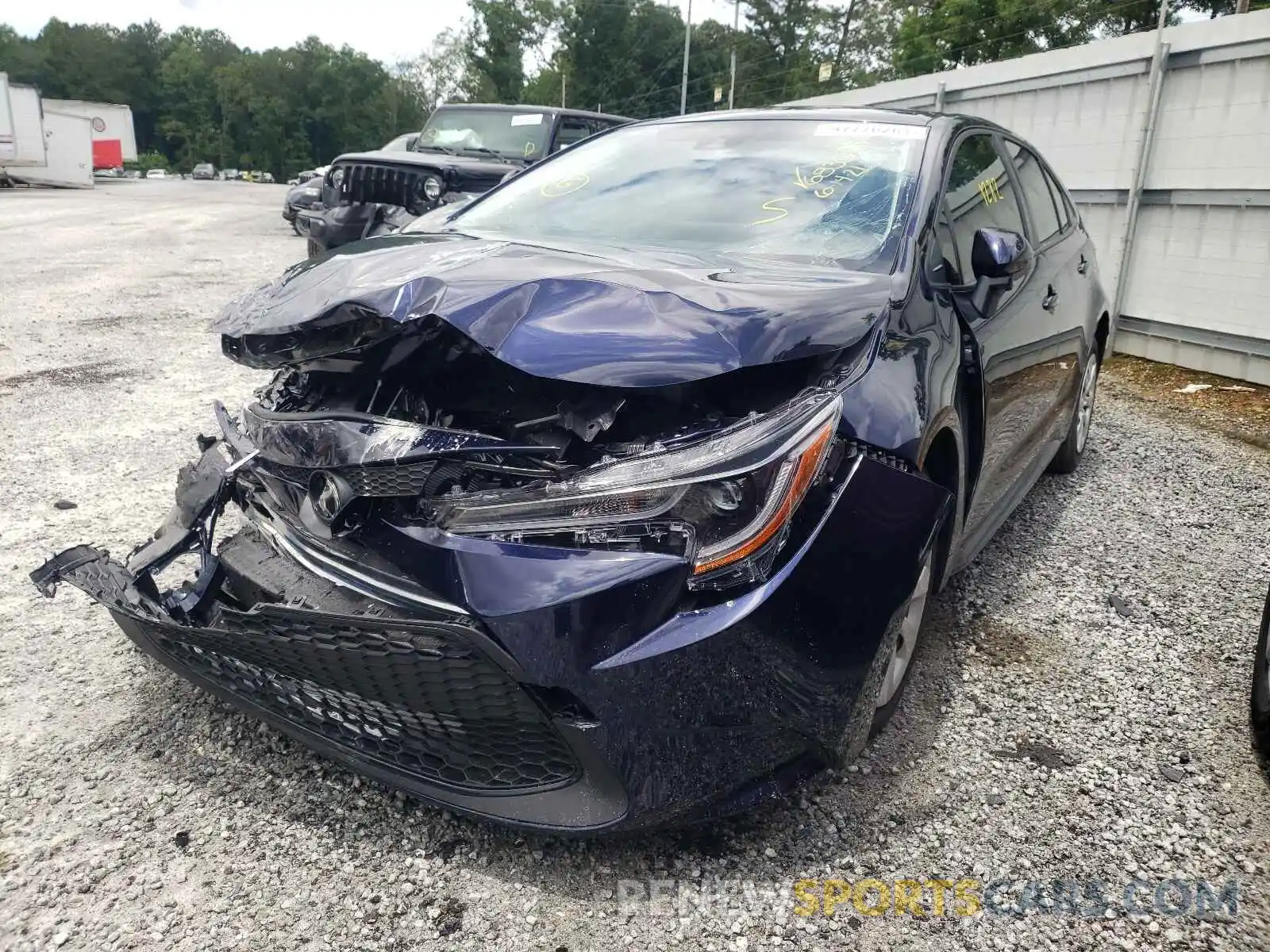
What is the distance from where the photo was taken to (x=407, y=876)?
6.45ft

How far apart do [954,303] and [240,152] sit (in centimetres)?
9082

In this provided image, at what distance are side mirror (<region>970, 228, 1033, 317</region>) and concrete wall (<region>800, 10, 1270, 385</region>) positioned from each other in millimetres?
5004

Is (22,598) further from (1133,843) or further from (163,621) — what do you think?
(1133,843)

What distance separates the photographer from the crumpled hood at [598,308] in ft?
6.17

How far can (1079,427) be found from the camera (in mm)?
4785

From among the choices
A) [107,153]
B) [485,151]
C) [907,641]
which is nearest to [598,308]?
[907,641]

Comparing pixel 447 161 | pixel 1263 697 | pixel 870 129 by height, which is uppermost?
pixel 447 161

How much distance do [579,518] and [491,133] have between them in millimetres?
8416

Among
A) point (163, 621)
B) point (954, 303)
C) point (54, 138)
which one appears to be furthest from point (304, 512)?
point (54, 138)

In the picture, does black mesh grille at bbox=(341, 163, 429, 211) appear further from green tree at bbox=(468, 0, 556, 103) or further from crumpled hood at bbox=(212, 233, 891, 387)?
green tree at bbox=(468, 0, 556, 103)

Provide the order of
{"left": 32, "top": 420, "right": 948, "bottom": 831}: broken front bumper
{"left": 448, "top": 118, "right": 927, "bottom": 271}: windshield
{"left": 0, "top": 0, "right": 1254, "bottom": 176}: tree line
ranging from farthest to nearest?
{"left": 0, "top": 0, "right": 1254, "bottom": 176}: tree line < {"left": 448, "top": 118, "right": 927, "bottom": 271}: windshield < {"left": 32, "top": 420, "right": 948, "bottom": 831}: broken front bumper

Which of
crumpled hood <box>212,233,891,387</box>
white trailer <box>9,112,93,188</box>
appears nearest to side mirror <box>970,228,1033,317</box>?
crumpled hood <box>212,233,891,387</box>

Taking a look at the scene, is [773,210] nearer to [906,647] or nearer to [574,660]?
[906,647]

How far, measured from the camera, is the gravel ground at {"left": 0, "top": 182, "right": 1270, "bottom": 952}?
6.12 feet
